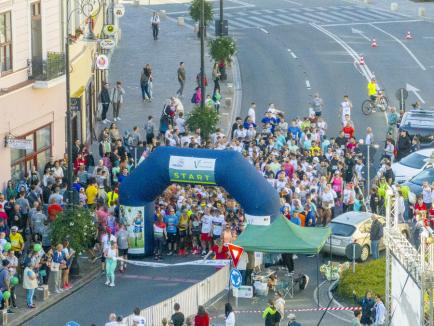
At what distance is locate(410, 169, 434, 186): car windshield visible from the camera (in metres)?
52.5

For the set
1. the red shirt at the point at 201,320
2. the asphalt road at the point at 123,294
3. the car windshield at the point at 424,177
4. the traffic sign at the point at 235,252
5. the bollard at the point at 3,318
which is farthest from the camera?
the car windshield at the point at 424,177

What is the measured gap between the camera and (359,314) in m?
39.8

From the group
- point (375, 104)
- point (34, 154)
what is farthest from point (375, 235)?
point (375, 104)

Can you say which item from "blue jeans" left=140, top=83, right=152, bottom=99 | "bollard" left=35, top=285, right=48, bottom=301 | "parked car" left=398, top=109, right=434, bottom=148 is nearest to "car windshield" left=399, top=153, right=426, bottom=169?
"parked car" left=398, top=109, right=434, bottom=148

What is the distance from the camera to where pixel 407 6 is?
93.6m

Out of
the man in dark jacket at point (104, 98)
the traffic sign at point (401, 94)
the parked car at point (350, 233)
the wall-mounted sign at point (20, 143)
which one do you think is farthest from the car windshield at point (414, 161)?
the wall-mounted sign at point (20, 143)

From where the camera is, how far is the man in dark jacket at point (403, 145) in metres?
58.2

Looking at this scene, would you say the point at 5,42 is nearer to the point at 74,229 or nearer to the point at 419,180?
the point at 74,229

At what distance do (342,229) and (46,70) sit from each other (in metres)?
12.2

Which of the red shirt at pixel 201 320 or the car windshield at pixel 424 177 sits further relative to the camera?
the car windshield at pixel 424 177

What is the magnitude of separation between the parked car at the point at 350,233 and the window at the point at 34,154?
11.1 metres

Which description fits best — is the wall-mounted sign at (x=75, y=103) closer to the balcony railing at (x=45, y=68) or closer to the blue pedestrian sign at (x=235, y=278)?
the balcony railing at (x=45, y=68)

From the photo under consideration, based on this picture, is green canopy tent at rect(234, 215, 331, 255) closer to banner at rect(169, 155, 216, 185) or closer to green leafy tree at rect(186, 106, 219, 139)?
banner at rect(169, 155, 216, 185)

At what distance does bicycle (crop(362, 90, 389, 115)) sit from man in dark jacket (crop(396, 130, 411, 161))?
7.24 m
